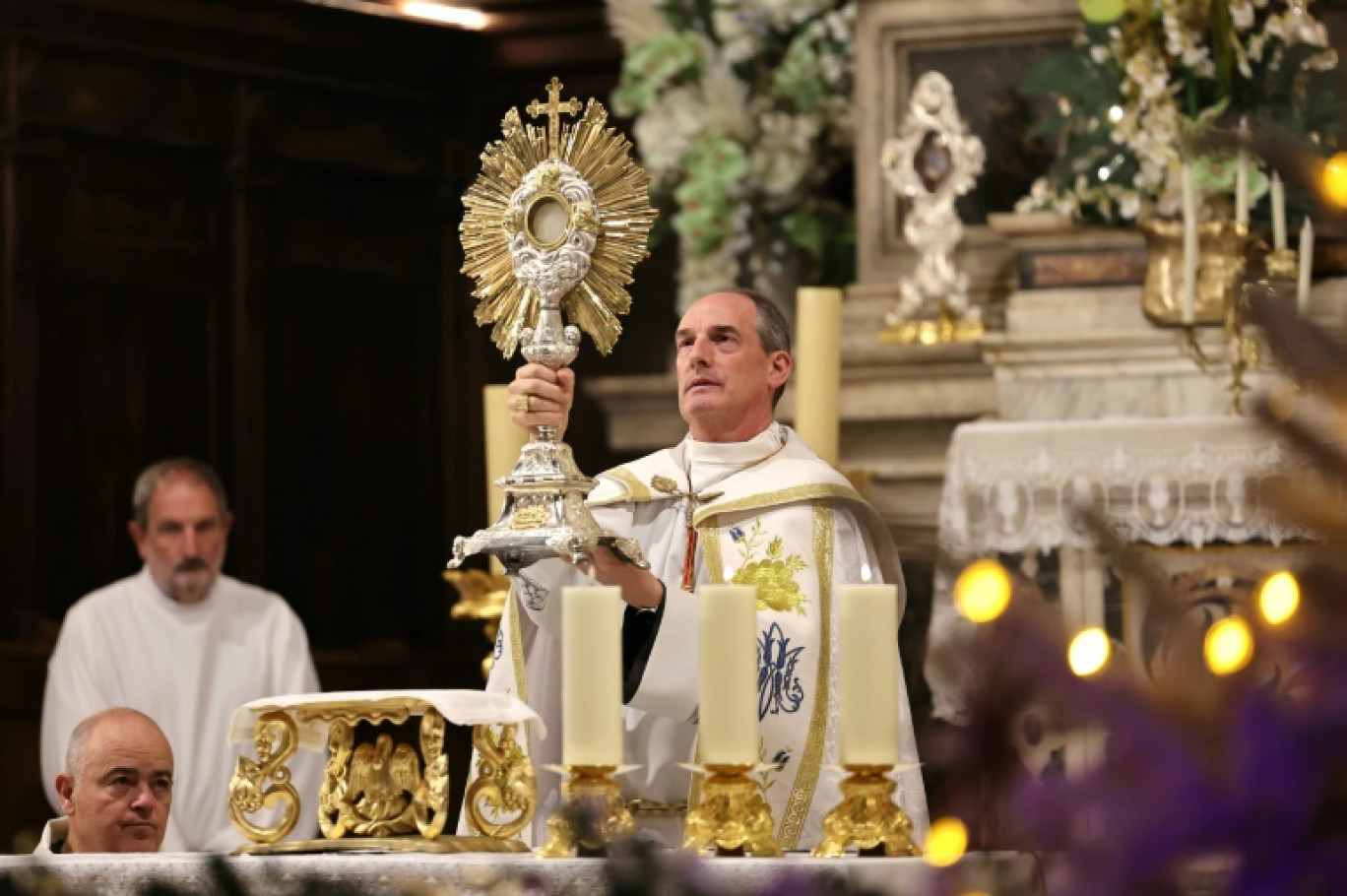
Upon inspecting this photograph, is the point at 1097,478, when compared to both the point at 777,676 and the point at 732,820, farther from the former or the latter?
the point at 732,820

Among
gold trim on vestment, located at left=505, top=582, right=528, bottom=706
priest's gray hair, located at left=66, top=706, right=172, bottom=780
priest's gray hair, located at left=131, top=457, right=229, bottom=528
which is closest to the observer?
gold trim on vestment, located at left=505, top=582, right=528, bottom=706

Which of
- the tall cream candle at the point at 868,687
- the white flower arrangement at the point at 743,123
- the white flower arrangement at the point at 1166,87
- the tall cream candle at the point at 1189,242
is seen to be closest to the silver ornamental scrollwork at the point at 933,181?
the white flower arrangement at the point at 743,123

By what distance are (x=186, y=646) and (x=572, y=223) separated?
415cm

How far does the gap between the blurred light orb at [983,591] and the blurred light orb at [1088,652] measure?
0.08ft

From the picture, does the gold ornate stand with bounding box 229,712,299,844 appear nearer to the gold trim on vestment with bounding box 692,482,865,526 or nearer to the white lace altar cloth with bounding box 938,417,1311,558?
the gold trim on vestment with bounding box 692,482,865,526

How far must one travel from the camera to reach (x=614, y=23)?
912 cm

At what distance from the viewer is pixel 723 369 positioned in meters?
4.73

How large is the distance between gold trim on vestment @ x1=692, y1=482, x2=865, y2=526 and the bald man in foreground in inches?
42.5

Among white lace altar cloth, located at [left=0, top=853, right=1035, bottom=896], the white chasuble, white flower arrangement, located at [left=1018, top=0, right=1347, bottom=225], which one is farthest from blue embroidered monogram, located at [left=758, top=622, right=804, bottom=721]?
white flower arrangement, located at [left=1018, top=0, right=1347, bottom=225]

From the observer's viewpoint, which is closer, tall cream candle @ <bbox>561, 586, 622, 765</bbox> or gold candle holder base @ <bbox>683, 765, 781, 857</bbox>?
tall cream candle @ <bbox>561, 586, 622, 765</bbox>

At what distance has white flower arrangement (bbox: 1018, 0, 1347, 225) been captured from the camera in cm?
707

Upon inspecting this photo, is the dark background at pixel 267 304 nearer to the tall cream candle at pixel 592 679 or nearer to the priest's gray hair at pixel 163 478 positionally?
the priest's gray hair at pixel 163 478

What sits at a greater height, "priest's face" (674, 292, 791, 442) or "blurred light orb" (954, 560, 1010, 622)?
"priest's face" (674, 292, 791, 442)

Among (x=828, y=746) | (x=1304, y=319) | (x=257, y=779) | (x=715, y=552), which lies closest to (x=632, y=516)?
(x=715, y=552)
